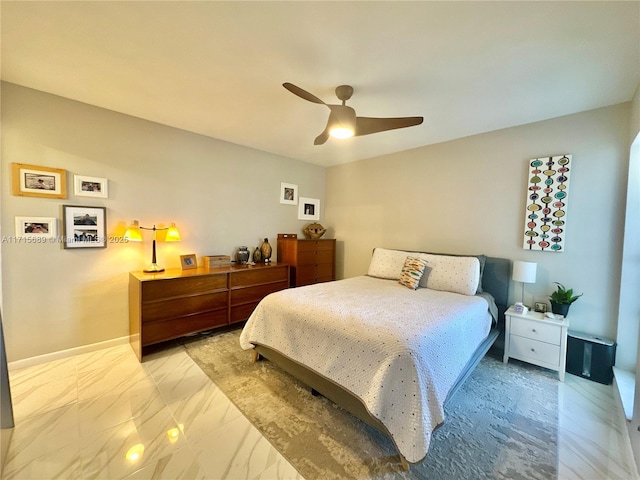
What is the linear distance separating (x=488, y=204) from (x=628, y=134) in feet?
3.87

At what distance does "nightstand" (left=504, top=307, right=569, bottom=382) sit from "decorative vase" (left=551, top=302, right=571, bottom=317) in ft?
0.19

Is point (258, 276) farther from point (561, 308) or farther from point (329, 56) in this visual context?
point (561, 308)

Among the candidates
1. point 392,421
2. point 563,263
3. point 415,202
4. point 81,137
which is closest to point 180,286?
point 81,137

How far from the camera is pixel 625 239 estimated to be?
2244 millimetres

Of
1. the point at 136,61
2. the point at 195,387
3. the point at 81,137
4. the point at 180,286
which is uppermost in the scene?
the point at 136,61

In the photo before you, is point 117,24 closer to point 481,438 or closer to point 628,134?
point 481,438

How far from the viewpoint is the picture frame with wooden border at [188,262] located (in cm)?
310

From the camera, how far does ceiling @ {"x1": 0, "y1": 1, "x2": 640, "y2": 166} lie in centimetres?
140

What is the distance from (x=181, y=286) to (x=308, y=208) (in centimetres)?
250

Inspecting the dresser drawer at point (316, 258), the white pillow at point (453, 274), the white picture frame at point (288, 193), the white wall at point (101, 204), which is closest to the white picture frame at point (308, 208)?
the white picture frame at point (288, 193)

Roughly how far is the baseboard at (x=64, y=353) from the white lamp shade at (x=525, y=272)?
13.9 feet

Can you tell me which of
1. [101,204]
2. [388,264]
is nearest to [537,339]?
[388,264]

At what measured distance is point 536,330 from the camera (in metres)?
2.44

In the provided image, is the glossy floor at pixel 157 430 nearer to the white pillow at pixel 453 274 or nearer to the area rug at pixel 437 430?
the area rug at pixel 437 430
